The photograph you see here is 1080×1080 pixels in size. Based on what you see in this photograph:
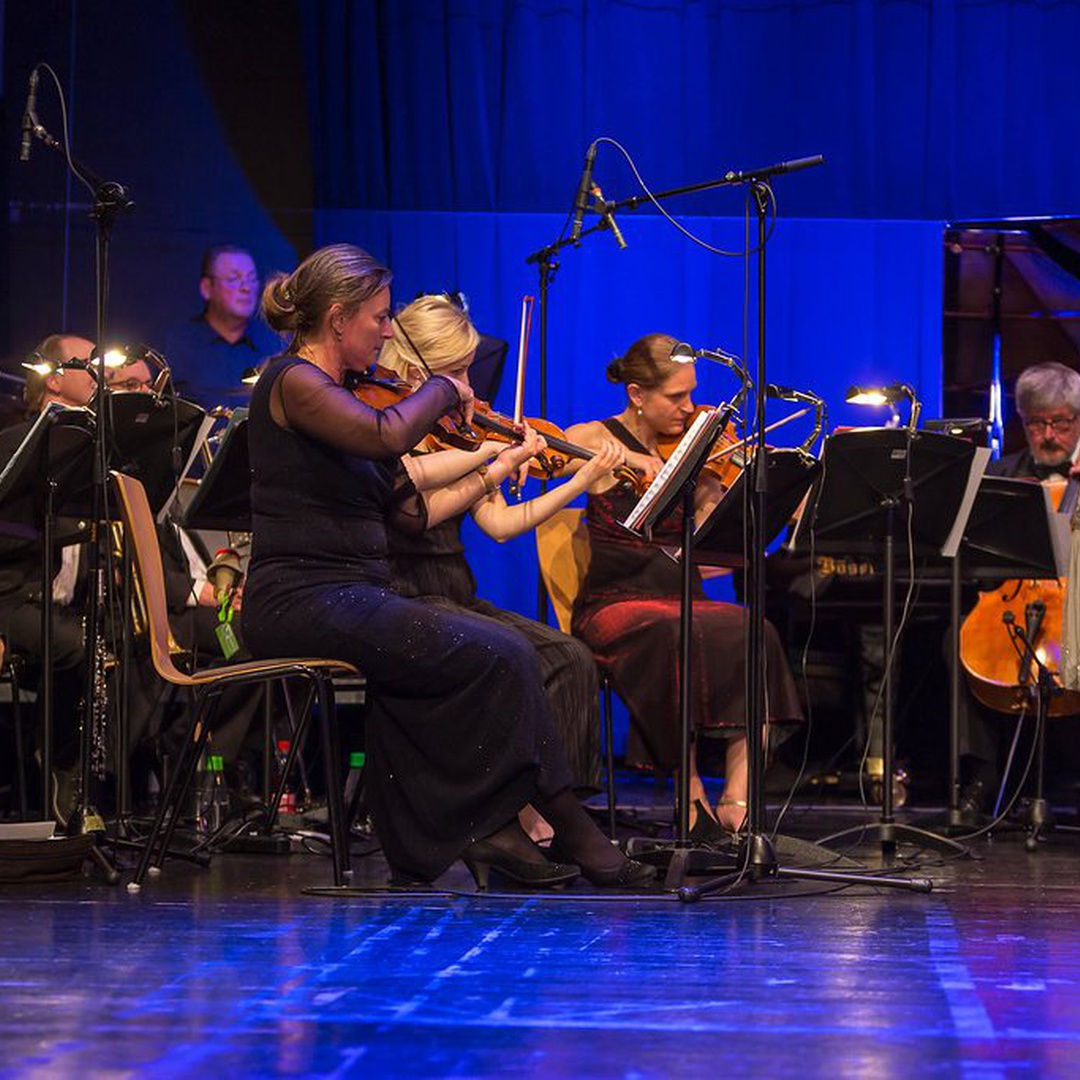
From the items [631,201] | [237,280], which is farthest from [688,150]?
[631,201]

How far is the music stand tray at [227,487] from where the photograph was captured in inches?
157

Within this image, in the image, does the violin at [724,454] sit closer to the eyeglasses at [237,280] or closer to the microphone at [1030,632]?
the microphone at [1030,632]

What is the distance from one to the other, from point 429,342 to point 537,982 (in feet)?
6.68

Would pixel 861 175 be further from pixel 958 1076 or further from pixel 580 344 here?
pixel 958 1076

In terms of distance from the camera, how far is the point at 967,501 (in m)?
4.38

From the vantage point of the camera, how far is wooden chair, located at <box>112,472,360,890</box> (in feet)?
11.6

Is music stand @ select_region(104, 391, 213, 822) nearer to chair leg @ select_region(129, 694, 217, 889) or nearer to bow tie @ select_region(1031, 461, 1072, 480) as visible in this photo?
chair leg @ select_region(129, 694, 217, 889)

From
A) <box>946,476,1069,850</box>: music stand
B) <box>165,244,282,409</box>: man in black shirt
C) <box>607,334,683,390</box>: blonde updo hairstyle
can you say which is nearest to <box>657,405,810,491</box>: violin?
<box>607,334,683,390</box>: blonde updo hairstyle

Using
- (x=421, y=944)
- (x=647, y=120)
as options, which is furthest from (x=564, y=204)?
(x=421, y=944)

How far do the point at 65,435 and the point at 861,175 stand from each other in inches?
155

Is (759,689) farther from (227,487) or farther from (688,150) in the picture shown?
(688,150)

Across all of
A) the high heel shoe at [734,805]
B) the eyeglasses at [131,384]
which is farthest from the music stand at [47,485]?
the high heel shoe at [734,805]

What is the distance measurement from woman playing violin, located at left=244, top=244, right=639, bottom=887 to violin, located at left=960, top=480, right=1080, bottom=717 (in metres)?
1.83

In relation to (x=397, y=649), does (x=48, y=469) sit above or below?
above
